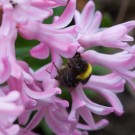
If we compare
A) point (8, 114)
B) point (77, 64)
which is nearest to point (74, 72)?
point (77, 64)

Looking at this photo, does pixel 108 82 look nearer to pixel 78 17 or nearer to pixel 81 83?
pixel 81 83

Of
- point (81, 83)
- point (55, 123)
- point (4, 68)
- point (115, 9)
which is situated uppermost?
point (4, 68)

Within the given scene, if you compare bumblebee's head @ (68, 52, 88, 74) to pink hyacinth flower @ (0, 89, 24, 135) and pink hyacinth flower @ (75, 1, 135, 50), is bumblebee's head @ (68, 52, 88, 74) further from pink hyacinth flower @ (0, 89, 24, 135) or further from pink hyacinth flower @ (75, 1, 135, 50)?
pink hyacinth flower @ (0, 89, 24, 135)

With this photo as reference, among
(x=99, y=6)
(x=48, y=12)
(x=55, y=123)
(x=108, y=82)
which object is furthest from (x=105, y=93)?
(x=99, y=6)

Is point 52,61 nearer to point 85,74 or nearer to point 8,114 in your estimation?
point 85,74

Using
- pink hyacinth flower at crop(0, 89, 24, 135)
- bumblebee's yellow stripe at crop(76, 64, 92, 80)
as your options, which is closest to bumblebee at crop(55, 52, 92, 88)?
bumblebee's yellow stripe at crop(76, 64, 92, 80)

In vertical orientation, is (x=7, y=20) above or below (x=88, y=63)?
above

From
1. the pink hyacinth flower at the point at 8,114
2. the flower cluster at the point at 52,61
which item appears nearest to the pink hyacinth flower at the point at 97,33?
the flower cluster at the point at 52,61

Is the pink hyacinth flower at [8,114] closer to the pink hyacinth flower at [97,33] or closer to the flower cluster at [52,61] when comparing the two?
the flower cluster at [52,61]
